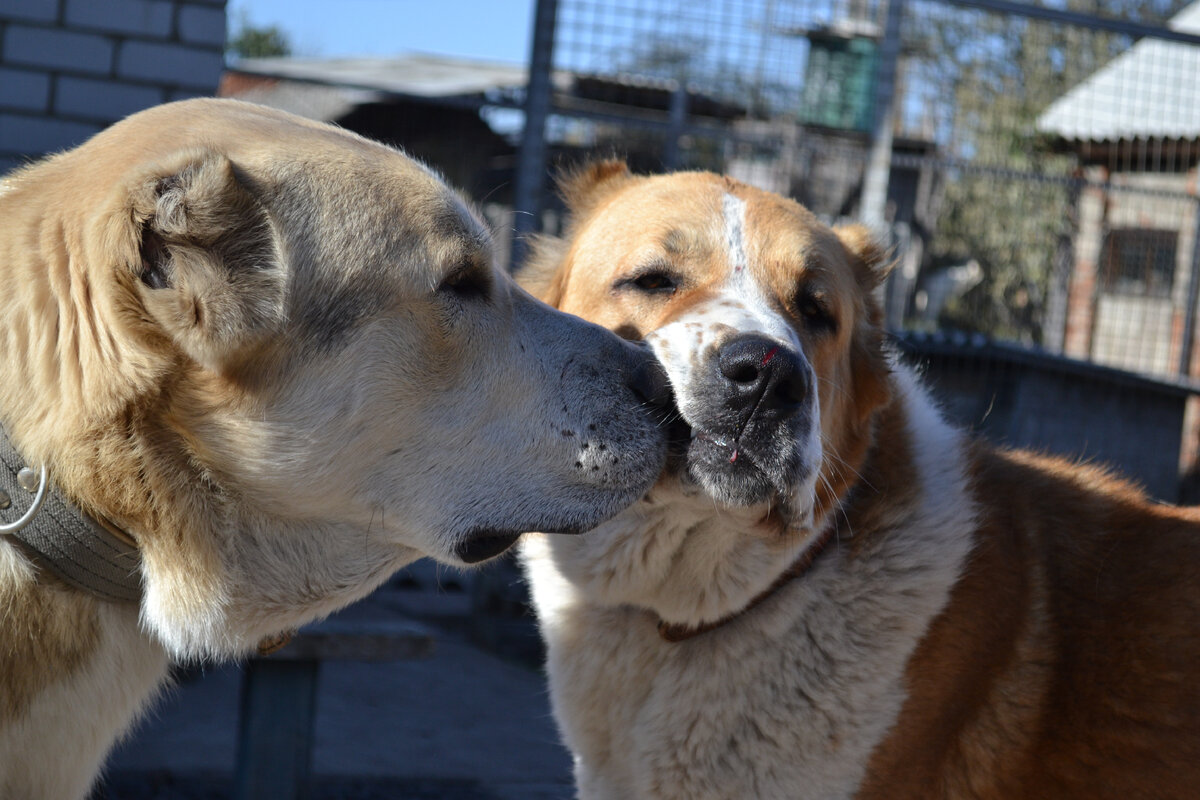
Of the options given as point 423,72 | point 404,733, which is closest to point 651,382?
point 404,733

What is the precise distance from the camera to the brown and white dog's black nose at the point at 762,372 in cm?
211

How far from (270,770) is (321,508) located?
1.58 meters

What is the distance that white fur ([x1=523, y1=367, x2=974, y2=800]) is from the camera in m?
2.30

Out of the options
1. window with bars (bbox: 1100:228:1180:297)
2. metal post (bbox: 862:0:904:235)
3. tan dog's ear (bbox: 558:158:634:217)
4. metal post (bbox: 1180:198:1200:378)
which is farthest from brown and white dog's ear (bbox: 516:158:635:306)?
window with bars (bbox: 1100:228:1180:297)

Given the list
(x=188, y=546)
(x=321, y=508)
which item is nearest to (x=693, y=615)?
(x=321, y=508)

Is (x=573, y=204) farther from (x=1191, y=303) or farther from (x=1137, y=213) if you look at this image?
(x=1137, y=213)

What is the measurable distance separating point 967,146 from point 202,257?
564 cm

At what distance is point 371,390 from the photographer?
193 cm

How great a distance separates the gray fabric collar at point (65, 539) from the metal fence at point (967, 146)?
341cm

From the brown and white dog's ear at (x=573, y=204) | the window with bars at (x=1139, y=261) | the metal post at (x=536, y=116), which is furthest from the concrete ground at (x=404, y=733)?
the window with bars at (x=1139, y=261)

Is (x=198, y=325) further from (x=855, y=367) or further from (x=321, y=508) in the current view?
(x=855, y=367)

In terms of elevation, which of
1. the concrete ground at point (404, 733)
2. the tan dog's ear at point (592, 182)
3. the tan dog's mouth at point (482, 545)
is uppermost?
the tan dog's ear at point (592, 182)

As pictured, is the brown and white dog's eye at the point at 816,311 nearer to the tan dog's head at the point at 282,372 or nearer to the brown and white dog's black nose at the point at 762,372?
the brown and white dog's black nose at the point at 762,372

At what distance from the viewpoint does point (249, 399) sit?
1.82m
